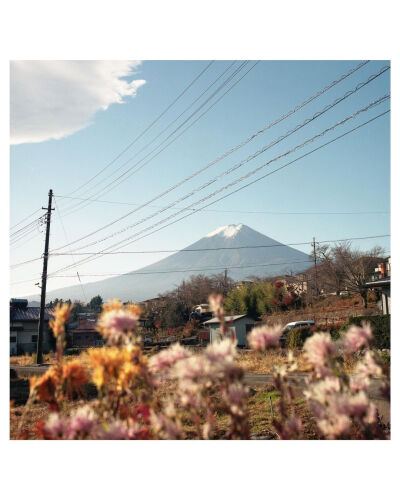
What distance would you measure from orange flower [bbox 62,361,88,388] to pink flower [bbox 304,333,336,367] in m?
0.54

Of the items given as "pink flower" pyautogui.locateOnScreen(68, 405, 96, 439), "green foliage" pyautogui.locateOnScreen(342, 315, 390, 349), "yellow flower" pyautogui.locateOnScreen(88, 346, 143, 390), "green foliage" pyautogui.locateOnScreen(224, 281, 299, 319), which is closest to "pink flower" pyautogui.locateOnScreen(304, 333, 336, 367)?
"yellow flower" pyautogui.locateOnScreen(88, 346, 143, 390)

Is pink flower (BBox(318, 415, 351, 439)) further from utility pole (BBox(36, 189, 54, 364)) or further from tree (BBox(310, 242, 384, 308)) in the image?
tree (BBox(310, 242, 384, 308))

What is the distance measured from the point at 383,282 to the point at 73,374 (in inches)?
210

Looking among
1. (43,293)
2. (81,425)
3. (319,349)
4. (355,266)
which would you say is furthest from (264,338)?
(355,266)

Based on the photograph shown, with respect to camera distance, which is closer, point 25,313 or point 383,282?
point 25,313

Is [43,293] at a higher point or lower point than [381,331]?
higher

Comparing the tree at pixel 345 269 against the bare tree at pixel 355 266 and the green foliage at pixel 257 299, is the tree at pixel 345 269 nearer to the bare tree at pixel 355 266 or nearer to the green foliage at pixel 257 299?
the bare tree at pixel 355 266

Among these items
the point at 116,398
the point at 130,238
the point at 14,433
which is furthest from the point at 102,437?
the point at 130,238

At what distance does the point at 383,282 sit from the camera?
18.4 ft

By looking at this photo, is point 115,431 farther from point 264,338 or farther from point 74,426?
point 264,338

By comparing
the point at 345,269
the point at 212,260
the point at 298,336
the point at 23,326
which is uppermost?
the point at 212,260

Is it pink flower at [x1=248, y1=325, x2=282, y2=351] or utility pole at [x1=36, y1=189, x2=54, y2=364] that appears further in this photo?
utility pole at [x1=36, y1=189, x2=54, y2=364]

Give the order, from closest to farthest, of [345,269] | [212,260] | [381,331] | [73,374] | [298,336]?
1. [73,374]
2. [381,331]
3. [298,336]
4. [345,269]
5. [212,260]

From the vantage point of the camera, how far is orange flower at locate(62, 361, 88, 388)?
1.02m
